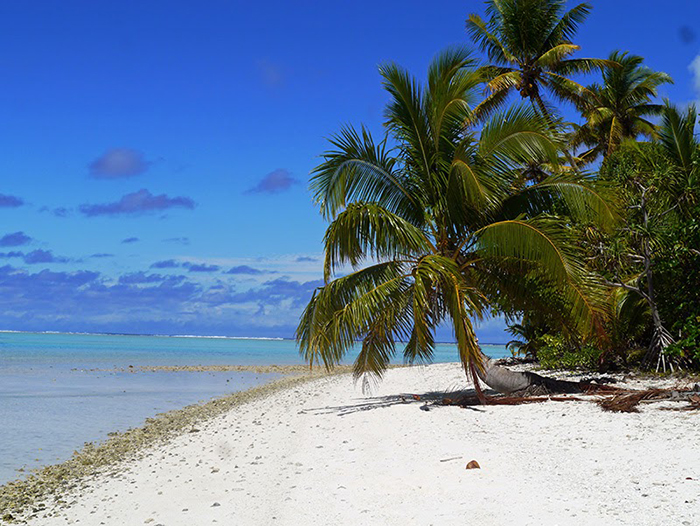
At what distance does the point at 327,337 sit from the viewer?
10273 millimetres

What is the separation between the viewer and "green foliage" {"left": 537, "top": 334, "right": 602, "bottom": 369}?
1528cm

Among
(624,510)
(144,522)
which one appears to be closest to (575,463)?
(624,510)

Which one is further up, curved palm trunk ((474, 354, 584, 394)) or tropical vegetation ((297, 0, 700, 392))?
tropical vegetation ((297, 0, 700, 392))

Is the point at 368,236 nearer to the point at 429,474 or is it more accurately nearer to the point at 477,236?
the point at 477,236

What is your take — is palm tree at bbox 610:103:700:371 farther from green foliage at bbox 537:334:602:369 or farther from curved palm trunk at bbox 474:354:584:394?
curved palm trunk at bbox 474:354:584:394

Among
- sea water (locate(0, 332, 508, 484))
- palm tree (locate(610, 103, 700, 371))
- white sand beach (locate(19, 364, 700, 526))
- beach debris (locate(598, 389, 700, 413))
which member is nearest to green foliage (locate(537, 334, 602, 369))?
palm tree (locate(610, 103, 700, 371))

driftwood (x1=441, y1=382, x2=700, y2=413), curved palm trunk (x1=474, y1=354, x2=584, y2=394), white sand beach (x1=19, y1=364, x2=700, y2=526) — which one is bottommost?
white sand beach (x1=19, y1=364, x2=700, y2=526)

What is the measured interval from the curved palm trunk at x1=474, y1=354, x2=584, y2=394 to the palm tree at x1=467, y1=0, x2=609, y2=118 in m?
13.2

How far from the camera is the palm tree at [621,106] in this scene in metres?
25.2

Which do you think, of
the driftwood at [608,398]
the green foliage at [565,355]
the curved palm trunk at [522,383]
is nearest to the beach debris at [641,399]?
the driftwood at [608,398]

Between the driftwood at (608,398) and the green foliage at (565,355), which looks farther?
the green foliage at (565,355)

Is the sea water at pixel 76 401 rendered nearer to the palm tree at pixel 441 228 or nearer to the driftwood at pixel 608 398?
the palm tree at pixel 441 228

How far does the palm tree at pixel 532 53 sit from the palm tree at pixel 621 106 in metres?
2.29

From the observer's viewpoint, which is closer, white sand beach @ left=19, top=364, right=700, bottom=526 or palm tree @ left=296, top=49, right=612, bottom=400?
white sand beach @ left=19, top=364, right=700, bottom=526
